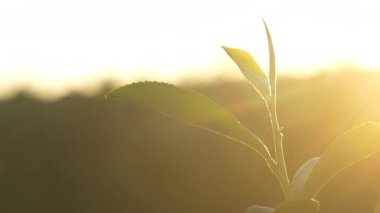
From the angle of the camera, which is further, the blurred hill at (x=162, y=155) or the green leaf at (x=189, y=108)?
the blurred hill at (x=162, y=155)

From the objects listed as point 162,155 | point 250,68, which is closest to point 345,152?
point 250,68

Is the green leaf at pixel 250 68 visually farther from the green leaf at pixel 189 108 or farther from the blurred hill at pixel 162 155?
the blurred hill at pixel 162 155

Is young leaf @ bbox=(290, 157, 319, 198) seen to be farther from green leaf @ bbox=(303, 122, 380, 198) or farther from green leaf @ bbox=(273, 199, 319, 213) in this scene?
green leaf @ bbox=(273, 199, 319, 213)

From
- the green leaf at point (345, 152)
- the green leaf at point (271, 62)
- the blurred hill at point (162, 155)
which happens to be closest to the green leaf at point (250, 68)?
the green leaf at point (271, 62)

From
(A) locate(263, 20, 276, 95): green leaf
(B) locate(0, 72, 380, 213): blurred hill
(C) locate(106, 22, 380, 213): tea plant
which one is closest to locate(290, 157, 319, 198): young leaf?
(C) locate(106, 22, 380, 213): tea plant

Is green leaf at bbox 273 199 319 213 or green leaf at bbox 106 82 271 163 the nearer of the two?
green leaf at bbox 273 199 319 213

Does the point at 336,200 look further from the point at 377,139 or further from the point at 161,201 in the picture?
the point at 377,139
